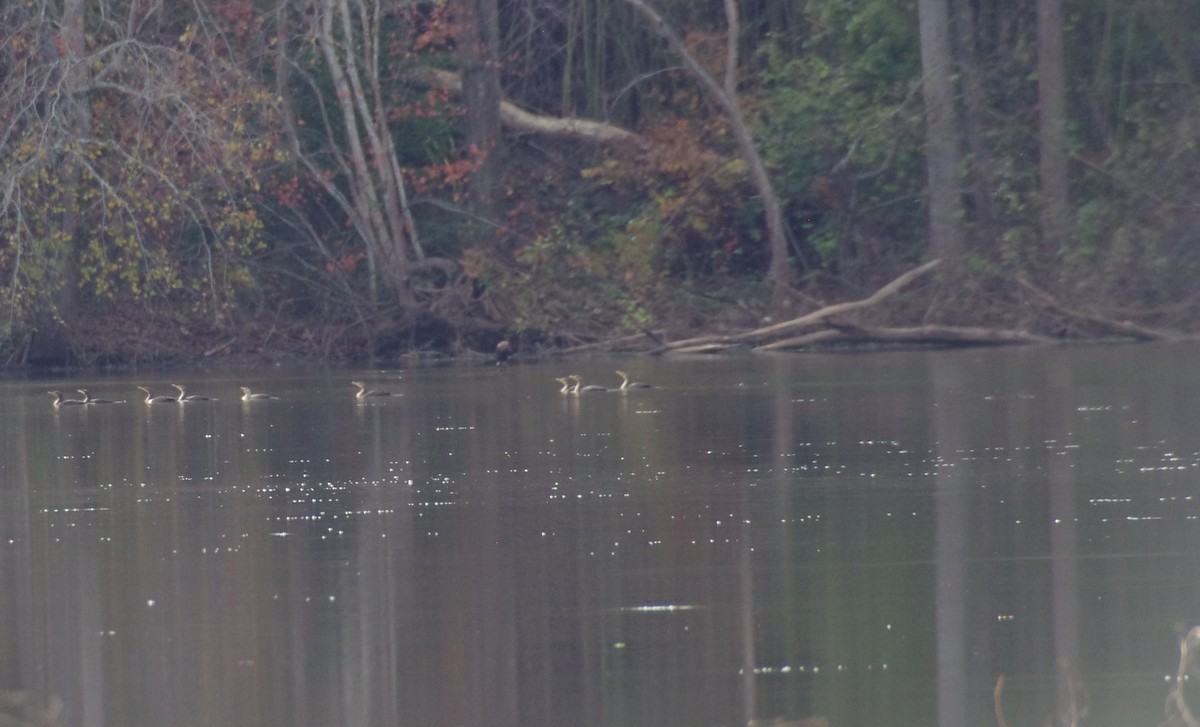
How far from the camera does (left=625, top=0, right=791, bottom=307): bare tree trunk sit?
28844 millimetres

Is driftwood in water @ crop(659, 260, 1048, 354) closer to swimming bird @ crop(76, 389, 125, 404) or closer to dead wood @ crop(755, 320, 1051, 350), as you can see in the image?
dead wood @ crop(755, 320, 1051, 350)

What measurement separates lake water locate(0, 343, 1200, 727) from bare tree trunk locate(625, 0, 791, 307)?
1255 cm

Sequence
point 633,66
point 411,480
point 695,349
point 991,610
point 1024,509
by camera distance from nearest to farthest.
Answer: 1. point 991,610
2. point 1024,509
3. point 411,480
4. point 695,349
5. point 633,66

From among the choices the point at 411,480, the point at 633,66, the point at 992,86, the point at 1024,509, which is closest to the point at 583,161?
the point at 633,66

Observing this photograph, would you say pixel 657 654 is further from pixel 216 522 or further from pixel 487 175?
pixel 487 175

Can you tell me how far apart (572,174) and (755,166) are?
15.0ft

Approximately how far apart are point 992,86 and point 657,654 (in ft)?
84.3

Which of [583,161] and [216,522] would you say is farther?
[583,161]

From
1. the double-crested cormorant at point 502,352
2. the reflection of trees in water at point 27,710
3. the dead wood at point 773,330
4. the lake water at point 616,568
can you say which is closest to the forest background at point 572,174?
the dead wood at point 773,330

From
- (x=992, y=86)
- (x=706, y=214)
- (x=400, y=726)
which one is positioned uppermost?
(x=992, y=86)

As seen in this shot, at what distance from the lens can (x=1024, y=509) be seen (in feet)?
33.8

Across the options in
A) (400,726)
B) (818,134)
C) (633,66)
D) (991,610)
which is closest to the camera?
(400,726)

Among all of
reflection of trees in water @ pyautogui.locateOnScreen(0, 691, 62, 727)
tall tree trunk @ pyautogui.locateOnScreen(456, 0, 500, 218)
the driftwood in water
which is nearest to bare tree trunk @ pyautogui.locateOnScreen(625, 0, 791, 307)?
the driftwood in water

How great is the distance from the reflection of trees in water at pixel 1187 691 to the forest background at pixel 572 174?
19706mm
